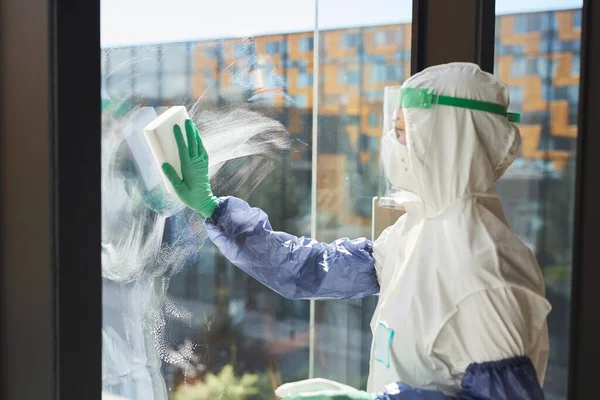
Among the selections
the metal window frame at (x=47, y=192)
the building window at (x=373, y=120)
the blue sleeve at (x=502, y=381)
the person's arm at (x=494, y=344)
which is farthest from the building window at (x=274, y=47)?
the blue sleeve at (x=502, y=381)

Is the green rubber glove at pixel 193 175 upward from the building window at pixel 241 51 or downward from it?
downward

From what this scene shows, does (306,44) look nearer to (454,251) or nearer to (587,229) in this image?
(454,251)

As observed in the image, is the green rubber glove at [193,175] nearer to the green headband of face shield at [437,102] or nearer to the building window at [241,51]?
the building window at [241,51]

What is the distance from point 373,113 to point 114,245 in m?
1.06

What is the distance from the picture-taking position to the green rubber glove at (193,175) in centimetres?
138

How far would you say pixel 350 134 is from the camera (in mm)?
A: 2008

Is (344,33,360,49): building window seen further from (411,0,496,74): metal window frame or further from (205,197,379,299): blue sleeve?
(205,197,379,299): blue sleeve

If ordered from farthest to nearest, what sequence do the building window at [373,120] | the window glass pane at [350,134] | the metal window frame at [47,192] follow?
the building window at [373,120]
the window glass pane at [350,134]
the metal window frame at [47,192]

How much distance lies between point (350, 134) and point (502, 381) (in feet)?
3.26

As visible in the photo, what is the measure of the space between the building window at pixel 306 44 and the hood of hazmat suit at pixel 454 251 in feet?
1.42

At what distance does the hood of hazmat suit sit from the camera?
1306 millimetres

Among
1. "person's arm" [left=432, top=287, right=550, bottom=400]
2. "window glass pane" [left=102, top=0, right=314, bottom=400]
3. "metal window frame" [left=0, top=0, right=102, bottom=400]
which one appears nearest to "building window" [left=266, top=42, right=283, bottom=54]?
"window glass pane" [left=102, top=0, right=314, bottom=400]

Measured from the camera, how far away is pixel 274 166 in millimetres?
1693

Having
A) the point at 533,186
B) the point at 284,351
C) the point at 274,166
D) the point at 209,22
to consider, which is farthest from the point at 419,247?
the point at 533,186
